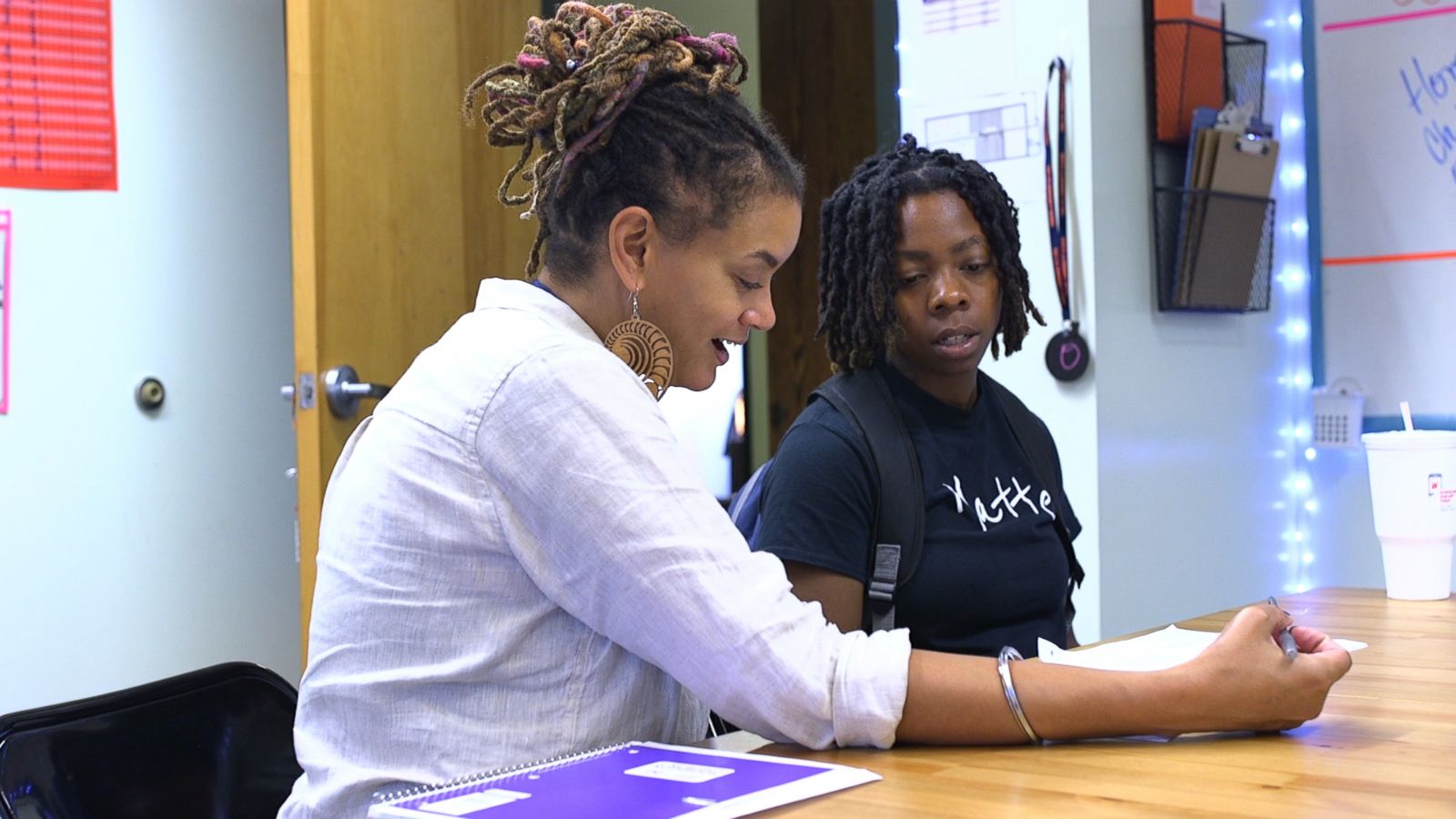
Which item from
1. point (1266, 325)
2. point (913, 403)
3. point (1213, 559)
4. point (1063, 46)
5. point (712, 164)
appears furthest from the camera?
point (1266, 325)

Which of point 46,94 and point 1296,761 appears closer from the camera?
point 1296,761

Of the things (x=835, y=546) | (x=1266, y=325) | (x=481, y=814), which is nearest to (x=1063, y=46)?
(x=1266, y=325)

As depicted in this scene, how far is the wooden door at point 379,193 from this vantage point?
251 centimetres

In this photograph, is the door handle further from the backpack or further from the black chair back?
the black chair back

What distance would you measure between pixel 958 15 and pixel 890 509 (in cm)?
150

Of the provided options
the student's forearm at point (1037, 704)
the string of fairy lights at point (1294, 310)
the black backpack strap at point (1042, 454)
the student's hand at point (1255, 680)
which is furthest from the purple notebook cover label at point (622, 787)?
the string of fairy lights at point (1294, 310)

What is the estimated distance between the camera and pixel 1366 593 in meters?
2.06

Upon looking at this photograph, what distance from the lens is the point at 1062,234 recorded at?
271cm

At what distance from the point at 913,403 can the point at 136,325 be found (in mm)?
1728

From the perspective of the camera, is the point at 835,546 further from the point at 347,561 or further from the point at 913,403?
the point at 347,561

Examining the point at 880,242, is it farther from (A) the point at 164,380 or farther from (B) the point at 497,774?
(A) the point at 164,380

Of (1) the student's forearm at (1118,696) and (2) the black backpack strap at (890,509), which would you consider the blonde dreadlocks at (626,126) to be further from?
(2) the black backpack strap at (890,509)

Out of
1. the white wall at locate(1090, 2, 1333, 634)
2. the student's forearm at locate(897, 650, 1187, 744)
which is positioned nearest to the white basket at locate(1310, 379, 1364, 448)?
the white wall at locate(1090, 2, 1333, 634)

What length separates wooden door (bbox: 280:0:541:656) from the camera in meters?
2.51
